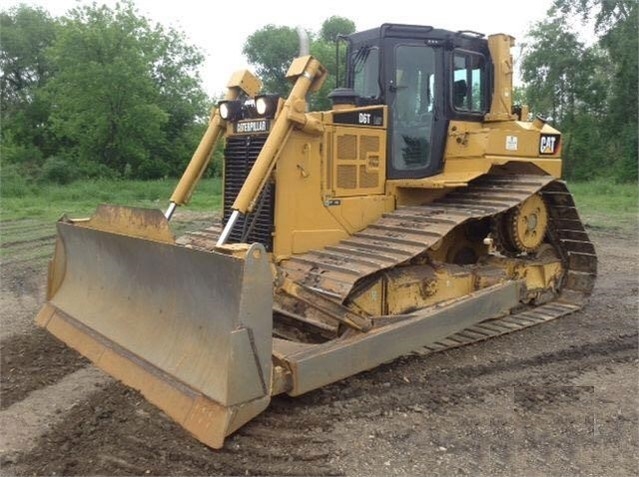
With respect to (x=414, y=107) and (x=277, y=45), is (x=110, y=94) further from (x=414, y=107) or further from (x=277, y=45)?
(x=414, y=107)

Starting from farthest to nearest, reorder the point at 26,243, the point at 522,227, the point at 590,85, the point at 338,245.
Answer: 1. the point at 590,85
2. the point at 26,243
3. the point at 522,227
4. the point at 338,245

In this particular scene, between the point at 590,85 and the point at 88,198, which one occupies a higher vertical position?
the point at 590,85

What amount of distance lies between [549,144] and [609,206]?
12578mm

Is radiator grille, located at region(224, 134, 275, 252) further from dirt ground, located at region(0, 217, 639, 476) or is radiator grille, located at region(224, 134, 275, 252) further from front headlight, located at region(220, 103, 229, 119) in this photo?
dirt ground, located at region(0, 217, 639, 476)

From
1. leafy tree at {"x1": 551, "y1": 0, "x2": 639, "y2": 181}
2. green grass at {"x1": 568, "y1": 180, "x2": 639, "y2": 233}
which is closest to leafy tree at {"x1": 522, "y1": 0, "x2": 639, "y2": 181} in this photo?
leafy tree at {"x1": 551, "y1": 0, "x2": 639, "y2": 181}

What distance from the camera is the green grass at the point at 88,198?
1705cm

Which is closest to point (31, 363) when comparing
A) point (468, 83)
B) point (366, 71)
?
point (366, 71)

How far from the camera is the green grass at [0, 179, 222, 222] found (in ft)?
55.9

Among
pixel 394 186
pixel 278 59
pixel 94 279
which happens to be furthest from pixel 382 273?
pixel 278 59

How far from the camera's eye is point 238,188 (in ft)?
20.3

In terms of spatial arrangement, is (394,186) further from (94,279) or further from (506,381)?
(94,279)

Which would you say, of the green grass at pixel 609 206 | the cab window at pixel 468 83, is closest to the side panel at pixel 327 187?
the cab window at pixel 468 83

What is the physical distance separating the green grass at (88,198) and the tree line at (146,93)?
2682 mm

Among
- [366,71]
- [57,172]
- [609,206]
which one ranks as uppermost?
[366,71]
